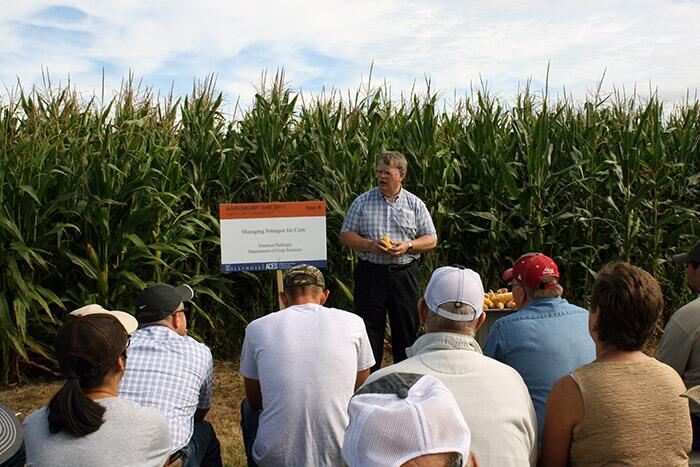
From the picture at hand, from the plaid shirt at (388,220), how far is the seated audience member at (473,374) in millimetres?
3200

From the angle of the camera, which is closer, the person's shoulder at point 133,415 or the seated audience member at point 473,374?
the seated audience member at point 473,374

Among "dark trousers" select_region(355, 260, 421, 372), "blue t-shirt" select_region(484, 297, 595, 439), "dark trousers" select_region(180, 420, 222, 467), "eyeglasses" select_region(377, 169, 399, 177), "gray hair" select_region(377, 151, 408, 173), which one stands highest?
"gray hair" select_region(377, 151, 408, 173)

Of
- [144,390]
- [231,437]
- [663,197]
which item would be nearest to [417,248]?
[231,437]

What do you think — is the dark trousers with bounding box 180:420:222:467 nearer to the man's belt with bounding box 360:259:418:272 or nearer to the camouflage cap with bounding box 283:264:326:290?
the camouflage cap with bounding box 283:264:326:290

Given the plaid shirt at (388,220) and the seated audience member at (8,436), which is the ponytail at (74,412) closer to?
the seated audience member at (8,436)

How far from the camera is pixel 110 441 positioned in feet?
8.01

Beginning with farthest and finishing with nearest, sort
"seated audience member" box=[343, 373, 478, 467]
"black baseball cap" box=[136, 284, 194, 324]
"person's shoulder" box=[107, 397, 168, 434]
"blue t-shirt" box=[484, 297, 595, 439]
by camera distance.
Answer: "black baseball cap" box=[136, 284, 194, 324] < "blue t-shirt" box=[484, 297, 595, 439] < "person's shoulder" box=[107, 397, 168, 434] < "seated audience member" box=[343, 373, 478, 467]

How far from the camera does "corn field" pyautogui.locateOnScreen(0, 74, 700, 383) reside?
6574 mm

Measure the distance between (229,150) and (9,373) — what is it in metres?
2.89

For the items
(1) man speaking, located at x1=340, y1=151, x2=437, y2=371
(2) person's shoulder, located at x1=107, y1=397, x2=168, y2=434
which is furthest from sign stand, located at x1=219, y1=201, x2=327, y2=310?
(2) person's shoulder, located at x1=107, y1=397, x2=168, y2=434

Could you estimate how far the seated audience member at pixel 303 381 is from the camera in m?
3.28

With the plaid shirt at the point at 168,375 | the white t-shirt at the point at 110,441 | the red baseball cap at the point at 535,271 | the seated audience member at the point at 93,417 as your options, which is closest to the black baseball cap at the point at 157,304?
the plaid shirt at the point at 168,375

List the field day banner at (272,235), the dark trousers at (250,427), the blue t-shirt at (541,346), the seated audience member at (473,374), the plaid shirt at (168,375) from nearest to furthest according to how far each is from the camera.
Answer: the seated audience member at (473,374) → the blue t-shirt at (541,346) → the plaid shirt at (168,375) → the dark trousers at (250,427) → the field day banner at (272,235)

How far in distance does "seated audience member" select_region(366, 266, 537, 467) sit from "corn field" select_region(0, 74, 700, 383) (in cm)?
442
